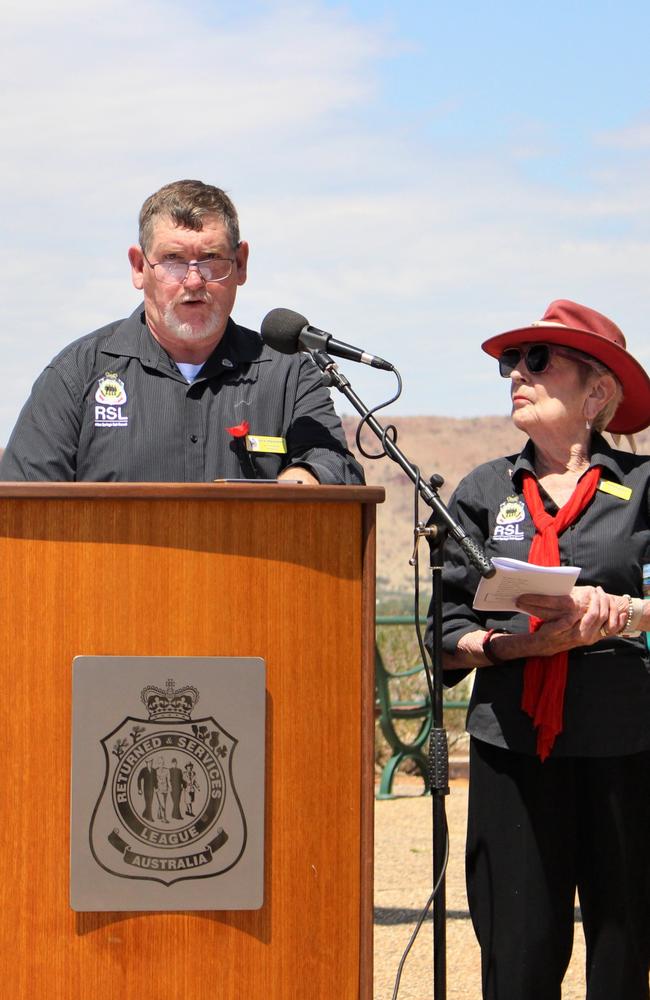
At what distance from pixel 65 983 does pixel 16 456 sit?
1359 mm

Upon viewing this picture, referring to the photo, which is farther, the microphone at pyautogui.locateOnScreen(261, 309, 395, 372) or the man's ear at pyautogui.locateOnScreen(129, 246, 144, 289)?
the man's ear at pyautogui.locateOnScreen(129, 246, 144, 289)

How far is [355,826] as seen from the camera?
109 inches

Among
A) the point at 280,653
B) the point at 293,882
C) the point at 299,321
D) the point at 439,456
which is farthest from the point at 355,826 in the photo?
the point at 439,456

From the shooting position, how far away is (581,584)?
3.55 m

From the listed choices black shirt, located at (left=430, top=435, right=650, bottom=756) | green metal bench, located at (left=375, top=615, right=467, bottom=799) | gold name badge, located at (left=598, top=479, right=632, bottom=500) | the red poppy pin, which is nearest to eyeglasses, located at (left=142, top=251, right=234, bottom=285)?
the red poppy pin

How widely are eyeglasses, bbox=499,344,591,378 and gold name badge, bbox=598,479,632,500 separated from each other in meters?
0.33

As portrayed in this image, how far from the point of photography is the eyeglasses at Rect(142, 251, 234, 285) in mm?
3598

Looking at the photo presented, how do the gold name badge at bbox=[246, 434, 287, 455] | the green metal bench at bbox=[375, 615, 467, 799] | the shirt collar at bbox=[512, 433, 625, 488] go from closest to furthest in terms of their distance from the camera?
the gold name badge at bbox=[246, 434, 287, 455], the shirt collar at bbox=[512, 433, 625, 488], the green metal bench at bbox=[375, 615, 467, 799]

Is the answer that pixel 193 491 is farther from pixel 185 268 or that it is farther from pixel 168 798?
pixel 185 268

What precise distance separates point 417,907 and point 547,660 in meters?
3.79

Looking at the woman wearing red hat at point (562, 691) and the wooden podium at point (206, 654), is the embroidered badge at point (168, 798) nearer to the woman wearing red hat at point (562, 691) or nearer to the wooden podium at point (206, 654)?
the wooden podium at point (206, 654)

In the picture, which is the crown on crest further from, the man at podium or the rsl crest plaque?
the man at podium

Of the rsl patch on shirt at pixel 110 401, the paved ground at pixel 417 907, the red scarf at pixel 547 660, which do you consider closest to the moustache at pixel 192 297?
the rsl patch on shirt at pixel 110 401

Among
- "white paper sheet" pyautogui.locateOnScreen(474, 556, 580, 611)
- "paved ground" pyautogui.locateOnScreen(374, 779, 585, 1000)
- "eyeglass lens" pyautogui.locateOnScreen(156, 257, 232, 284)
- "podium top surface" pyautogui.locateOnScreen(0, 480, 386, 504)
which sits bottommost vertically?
"paved ground" pyautogui.locateOnScreen(374, 779, 585, 1000)
